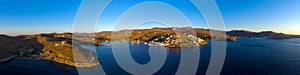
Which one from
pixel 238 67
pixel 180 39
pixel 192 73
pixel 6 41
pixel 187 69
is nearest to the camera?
pixel 192 73

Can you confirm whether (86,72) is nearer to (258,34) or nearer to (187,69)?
(187,69)

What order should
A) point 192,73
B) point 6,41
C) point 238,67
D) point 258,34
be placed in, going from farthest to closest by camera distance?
point 258,34, point 6,41, point 238,67, point 192,73

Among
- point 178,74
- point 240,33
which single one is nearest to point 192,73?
point 178,74

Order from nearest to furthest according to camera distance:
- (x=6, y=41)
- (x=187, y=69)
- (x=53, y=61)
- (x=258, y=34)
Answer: (x=187, y=69), (x=53, y=61), (x=6, y=41), (x=258, y=34)

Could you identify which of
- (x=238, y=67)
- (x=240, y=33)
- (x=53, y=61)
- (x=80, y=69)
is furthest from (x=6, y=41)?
(x=240, y=33)

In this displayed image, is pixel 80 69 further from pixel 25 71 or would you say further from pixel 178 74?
pixel 178 74

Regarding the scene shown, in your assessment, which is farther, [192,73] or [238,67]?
[238,67]

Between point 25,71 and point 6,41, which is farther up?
point 6,41

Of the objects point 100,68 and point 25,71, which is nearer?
point 25,71

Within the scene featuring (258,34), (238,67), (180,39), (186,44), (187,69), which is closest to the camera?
(187,69)
